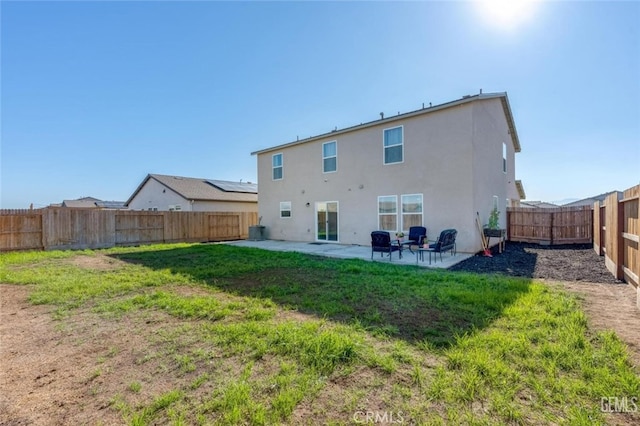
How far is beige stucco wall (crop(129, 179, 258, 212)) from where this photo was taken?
796 inches

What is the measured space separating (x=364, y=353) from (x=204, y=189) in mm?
21994

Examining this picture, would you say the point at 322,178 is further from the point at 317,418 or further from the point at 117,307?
the point at 317,418

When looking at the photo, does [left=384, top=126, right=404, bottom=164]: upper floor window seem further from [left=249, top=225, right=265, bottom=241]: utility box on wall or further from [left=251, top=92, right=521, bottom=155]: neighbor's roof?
[left=249, top=225, right=265, bottom=241]: utility box on wall

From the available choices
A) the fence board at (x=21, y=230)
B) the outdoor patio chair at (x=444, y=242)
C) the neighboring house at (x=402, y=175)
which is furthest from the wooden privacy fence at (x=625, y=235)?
the fence board at (x=21, y=230)

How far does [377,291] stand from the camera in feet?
18.5

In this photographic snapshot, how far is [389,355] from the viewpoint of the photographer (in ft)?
10.0

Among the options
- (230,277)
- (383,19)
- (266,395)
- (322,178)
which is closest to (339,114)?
(322,178)

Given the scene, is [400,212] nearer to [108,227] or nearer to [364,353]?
[364,353]

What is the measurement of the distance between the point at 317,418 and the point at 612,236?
825cm

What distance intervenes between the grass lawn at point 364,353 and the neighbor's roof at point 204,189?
14851 mm

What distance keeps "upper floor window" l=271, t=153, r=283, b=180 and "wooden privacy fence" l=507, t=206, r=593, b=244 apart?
12.4 m

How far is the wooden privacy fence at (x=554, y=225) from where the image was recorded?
41.4 feet

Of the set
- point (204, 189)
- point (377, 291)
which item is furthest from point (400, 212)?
point (204, 189)

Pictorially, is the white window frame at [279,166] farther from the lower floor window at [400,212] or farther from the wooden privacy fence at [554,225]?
the wooden privacy fence at [554,225]
